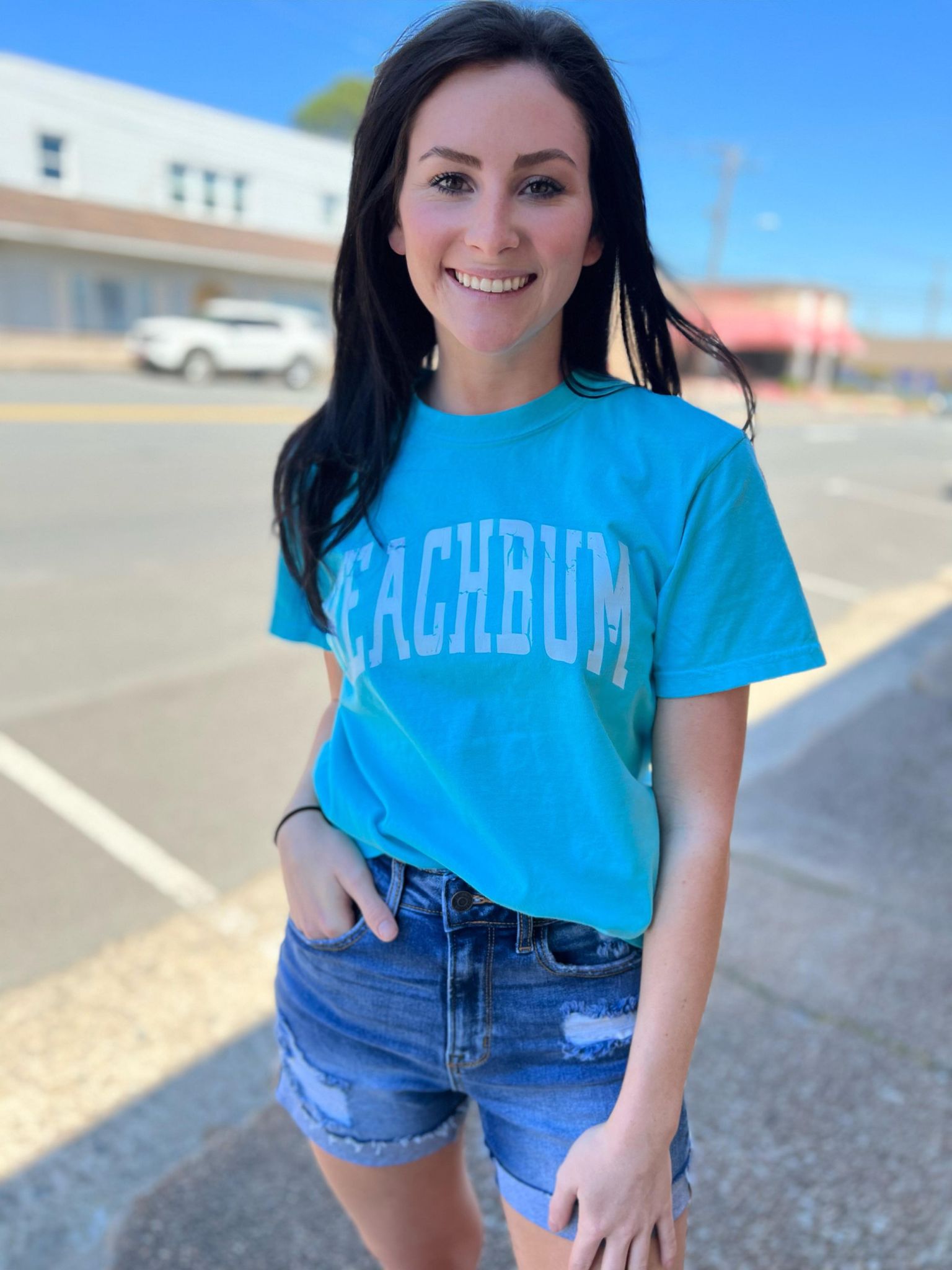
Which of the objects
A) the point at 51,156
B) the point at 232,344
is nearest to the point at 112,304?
the point at 51,156

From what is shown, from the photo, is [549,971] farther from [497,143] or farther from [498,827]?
[497,143]

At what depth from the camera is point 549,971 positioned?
1201 mm

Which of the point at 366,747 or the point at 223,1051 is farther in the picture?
the point at 223,1051

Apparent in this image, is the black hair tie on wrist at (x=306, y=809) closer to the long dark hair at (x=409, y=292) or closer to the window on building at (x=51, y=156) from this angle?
the long dark hair at (x=409, y=292)

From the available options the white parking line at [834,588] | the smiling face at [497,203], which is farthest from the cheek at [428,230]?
the white parking line at [834,588]

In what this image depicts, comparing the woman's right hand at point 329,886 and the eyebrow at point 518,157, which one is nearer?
the eyebrow at point 518,157

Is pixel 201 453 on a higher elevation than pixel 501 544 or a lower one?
lower

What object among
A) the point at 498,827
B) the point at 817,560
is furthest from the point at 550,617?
the point at 817,560

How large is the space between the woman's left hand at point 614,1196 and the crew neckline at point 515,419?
797mm

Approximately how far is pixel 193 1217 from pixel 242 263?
28922 mm

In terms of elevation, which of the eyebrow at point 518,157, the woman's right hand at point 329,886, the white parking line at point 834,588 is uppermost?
the eyebrow at point 518,157

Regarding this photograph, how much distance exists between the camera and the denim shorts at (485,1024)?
120 centimetres

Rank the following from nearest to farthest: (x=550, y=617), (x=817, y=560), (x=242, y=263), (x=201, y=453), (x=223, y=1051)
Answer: (x=550, y=617)
(x=223, y=1051)
(x=817, y=560)
(x=201, y=453)
(x=242, y=263)

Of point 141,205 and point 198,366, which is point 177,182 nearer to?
point 141,205
